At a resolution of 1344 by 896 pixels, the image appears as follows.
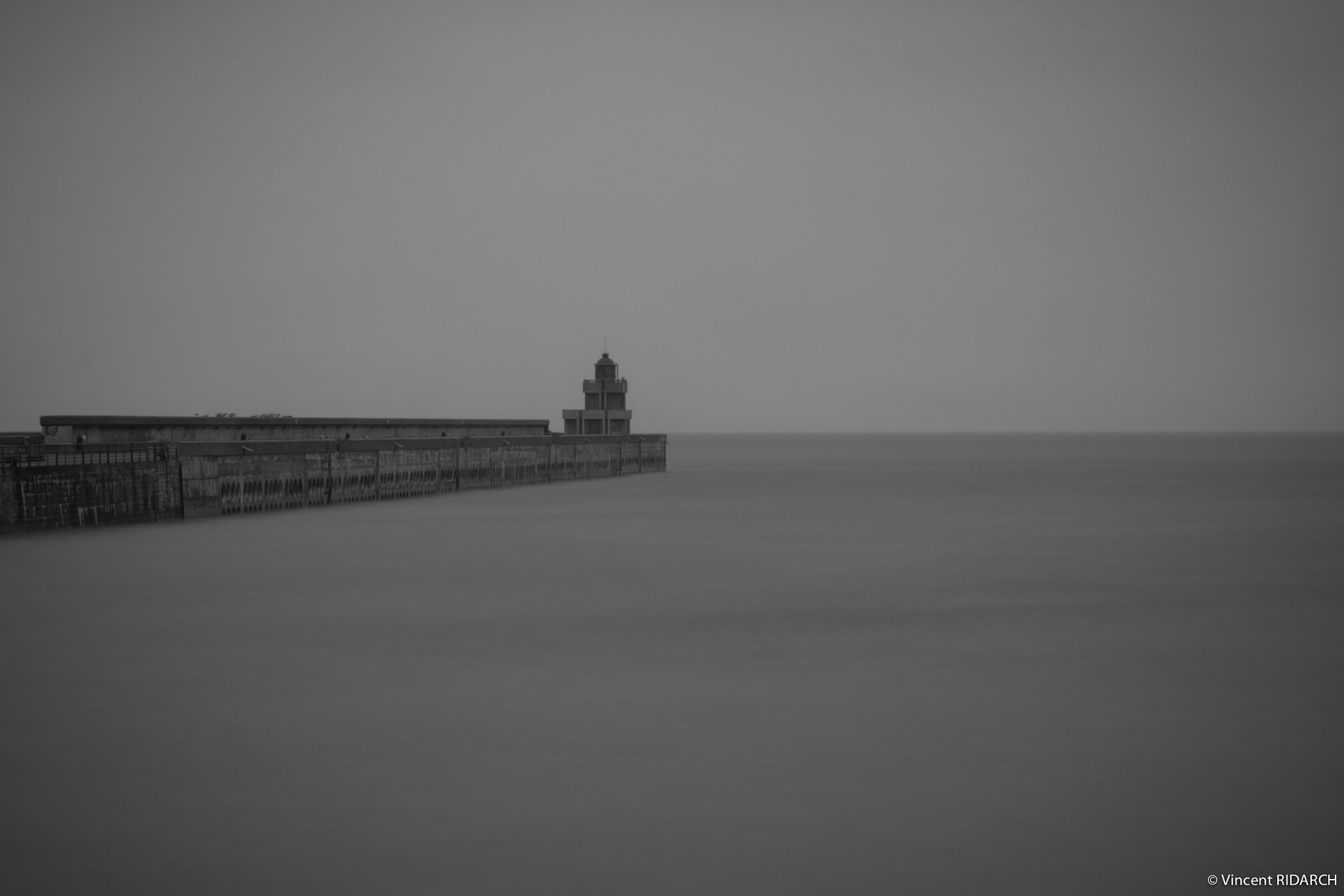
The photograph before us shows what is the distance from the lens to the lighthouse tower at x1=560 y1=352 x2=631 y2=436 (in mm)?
65600

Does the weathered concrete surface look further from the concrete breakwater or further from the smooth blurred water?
the smooth blurred water

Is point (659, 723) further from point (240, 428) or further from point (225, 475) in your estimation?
point (240, 428)

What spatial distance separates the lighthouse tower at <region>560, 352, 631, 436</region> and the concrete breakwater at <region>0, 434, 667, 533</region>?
54.8 ft

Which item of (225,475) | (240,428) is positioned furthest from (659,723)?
(240,428)

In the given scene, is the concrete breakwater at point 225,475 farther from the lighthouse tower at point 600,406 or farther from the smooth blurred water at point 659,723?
the lighthouse tower at point 600,406

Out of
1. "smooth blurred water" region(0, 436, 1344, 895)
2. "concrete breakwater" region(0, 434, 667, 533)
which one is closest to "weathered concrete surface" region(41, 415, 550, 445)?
"concrete breakwater" region(0, 434, 667, 533)

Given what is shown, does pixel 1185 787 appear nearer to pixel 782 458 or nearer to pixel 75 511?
pixel 75 511

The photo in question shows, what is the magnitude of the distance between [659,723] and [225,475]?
75.8 ft

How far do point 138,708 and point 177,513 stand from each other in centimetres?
1955

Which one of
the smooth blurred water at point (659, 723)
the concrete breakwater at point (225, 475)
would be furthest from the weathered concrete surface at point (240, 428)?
the smooth blurred water at point (659, 723)

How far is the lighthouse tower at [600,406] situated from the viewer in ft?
215

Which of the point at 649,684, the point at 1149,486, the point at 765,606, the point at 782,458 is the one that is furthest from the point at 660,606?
the point at 782,458

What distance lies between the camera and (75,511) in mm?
24406

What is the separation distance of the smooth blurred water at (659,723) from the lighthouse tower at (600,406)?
1751 inches
